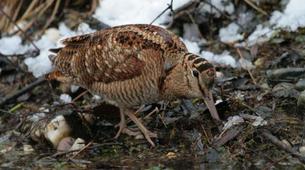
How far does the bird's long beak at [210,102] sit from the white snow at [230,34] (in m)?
2.09

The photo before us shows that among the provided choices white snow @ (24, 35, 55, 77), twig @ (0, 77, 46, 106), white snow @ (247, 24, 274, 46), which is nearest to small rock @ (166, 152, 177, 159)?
twig @ (0, 77, 46, 106)

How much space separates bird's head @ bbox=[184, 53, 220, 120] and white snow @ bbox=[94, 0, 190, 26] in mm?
2448

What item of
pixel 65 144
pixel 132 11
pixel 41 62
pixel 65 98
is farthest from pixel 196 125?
pixel 132 11

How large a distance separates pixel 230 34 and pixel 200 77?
2.47 metres

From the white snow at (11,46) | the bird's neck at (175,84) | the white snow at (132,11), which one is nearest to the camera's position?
the bird's neck at (175,84)

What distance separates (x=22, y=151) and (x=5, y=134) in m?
0.45

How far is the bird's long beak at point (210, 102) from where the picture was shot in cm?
543

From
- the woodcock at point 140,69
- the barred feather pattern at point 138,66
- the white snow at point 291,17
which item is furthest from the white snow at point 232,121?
the white snow at point 291,17

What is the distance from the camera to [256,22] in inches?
305

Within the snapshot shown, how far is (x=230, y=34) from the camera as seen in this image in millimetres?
7730

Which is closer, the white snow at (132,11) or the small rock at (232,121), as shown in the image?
the small rock at (232,121)

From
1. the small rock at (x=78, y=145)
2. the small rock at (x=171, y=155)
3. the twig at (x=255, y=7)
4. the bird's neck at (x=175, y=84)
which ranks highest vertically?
the twig at (x=255, y=7)

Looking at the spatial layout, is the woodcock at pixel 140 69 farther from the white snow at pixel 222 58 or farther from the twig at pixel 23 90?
the white snow at pixel 222 58

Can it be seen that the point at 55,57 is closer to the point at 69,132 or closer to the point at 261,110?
the point at 69,132
